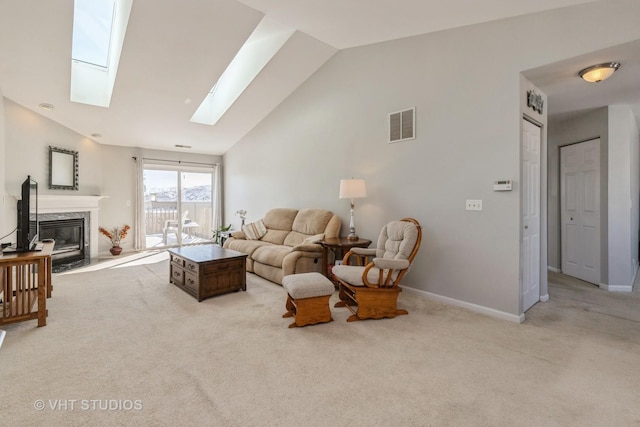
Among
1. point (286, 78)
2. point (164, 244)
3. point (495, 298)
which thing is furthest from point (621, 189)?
point (164, 244)

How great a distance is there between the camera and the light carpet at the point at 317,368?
63.3 inches

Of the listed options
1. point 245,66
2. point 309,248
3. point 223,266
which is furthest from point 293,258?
point 245,66

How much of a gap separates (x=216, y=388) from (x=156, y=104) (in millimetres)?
4545

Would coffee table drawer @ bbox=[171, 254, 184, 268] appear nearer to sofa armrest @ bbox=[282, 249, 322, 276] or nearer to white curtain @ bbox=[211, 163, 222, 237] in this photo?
sofa armrest @ bbox=[282, 249, 322, 276]

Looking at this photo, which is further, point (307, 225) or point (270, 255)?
point (307, 225)

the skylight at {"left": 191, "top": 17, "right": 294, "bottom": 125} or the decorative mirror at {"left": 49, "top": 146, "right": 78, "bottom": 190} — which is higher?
the skylight at {"left": 191, "top": 17, "right": 294, "bottom": 125}

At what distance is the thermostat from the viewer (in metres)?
2.84

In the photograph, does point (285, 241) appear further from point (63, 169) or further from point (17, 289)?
point (63, 169)

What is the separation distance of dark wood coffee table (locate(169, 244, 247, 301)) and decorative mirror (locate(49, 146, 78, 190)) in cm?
318

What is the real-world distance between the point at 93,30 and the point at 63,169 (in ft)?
8.98

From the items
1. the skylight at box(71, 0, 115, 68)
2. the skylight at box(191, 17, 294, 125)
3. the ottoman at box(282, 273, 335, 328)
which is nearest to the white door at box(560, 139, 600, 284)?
the ottoman at box(282, 273, 335, 328)

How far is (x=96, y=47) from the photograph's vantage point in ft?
13.8

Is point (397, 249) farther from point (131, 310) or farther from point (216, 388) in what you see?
point (131, 310)

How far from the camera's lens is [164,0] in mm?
2971
